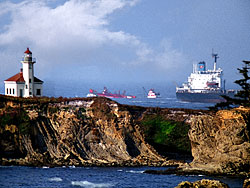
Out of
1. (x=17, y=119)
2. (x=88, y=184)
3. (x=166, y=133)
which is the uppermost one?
(x=17, y=119)

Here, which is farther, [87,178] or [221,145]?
[221,145]

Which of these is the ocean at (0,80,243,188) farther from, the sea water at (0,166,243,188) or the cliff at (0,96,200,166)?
the cliff at (0,96,200,166)

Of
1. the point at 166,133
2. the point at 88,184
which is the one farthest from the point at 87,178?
the point at 166,133

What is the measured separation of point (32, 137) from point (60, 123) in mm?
3576

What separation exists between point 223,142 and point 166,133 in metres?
15.8

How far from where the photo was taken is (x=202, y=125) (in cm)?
4744

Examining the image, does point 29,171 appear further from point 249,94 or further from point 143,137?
point 249,94

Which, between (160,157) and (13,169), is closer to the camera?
(13,169)

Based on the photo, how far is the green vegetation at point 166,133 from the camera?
5784 cm

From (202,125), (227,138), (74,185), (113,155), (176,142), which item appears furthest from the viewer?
(176,142)

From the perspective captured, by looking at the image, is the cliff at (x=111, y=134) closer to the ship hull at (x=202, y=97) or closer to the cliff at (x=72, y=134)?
the cliff at (x=72, y=134)

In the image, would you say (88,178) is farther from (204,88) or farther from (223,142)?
(204,88)

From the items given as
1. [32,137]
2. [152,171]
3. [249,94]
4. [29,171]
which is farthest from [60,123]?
[249,94]

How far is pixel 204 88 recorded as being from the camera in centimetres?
15738
